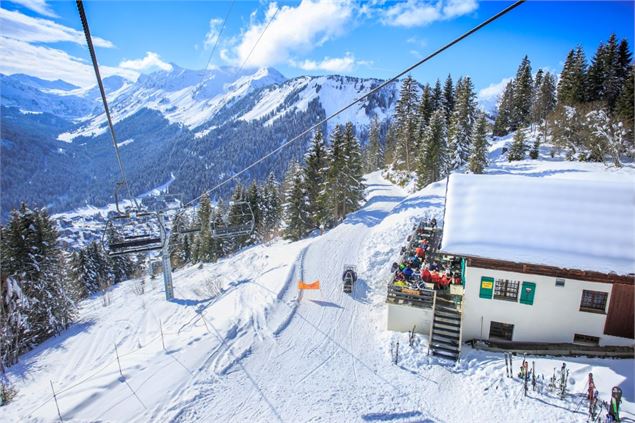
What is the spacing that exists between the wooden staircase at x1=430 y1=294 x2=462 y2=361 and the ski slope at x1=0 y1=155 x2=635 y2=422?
50 centimetres

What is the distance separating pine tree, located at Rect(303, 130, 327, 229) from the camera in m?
38.3

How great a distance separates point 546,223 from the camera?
14.6m

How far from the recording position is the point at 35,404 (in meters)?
10.8

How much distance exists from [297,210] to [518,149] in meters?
32.5

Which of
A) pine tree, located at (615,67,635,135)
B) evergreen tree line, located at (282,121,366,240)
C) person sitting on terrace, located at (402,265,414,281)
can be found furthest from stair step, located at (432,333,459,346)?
pine tree, located at (615,67,635,135)

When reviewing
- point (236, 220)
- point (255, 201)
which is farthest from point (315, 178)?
point (255, 201)

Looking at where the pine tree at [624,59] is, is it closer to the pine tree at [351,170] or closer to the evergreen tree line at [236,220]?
the pine tree at [351,170]

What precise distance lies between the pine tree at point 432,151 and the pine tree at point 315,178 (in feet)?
42.0

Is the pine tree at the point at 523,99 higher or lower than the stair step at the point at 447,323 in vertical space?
higher

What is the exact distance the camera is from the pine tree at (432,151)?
41.2 metres

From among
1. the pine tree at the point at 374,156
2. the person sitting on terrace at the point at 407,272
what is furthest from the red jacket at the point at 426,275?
the pine tree at the point at 374,156

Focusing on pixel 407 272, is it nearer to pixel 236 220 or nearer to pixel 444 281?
pixel 444 281

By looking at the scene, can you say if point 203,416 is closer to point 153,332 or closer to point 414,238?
point 153,332

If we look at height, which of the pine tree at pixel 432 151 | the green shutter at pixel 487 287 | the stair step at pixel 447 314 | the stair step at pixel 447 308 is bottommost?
the stair step at pixel 447 314
